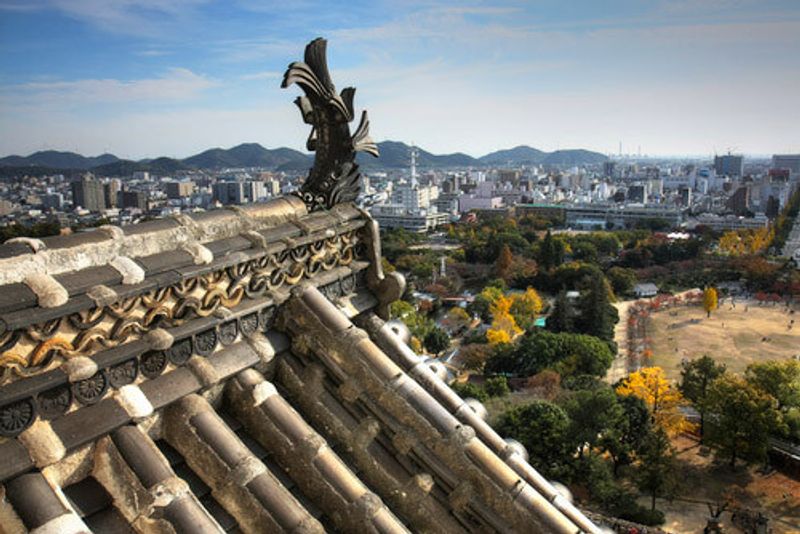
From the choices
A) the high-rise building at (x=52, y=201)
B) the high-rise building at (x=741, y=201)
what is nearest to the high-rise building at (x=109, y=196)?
the high-rise building at (x=52, y=201)

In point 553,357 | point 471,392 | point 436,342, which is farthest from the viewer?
point 436,342

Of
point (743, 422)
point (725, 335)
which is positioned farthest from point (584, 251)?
point (743, 422)

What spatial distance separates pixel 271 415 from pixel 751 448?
97.2 feet

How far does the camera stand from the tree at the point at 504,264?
236 ft

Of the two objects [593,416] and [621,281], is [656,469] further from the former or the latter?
[621,281]

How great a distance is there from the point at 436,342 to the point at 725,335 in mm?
26312

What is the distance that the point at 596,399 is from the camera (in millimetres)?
27984

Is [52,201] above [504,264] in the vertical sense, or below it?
above

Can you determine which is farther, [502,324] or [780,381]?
[502,324]

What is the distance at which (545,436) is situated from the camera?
89.5ft

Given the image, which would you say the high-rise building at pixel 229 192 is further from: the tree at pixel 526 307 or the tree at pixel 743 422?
the tree at pixel 743 422

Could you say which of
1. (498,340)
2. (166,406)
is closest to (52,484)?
(166,406)

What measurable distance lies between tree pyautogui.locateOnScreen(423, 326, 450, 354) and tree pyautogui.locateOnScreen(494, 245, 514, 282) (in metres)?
25.6

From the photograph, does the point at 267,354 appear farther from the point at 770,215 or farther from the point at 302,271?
the point at 770,215
